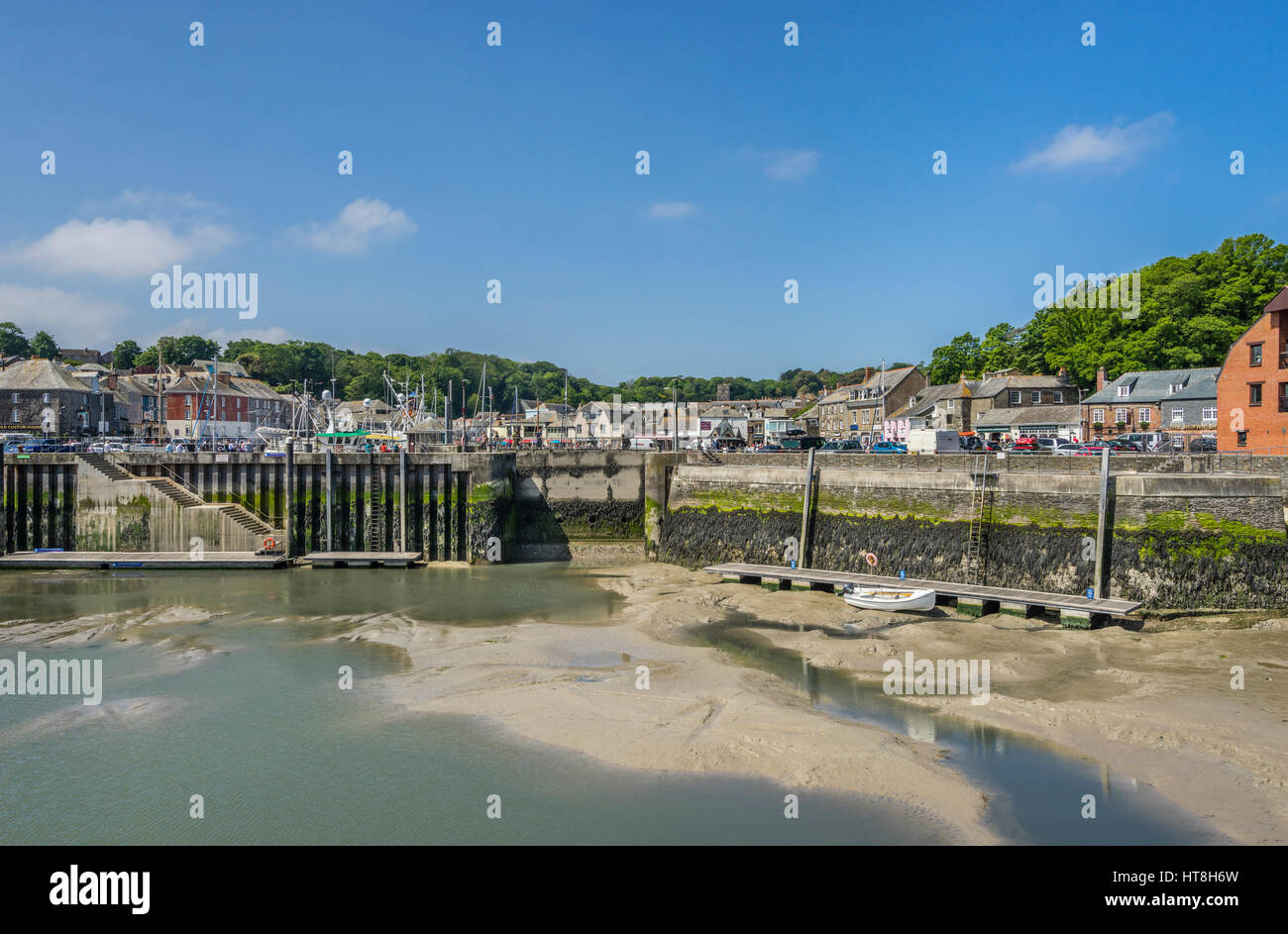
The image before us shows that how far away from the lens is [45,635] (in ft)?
81.7

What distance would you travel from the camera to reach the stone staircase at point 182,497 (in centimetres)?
3903

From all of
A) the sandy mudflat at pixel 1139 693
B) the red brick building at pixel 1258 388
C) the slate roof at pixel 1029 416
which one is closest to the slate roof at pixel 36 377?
the sandy mudflat at pixel 1139 693

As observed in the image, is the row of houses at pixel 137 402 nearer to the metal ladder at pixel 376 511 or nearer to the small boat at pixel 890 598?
the metal ladder at pixel 376 511

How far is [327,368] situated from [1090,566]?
488 feet

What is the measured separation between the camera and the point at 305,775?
15.5 m

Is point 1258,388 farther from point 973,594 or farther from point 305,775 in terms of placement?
point 305,775

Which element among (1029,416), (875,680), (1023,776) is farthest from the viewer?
(1029,416)

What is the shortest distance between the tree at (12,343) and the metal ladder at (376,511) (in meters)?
126

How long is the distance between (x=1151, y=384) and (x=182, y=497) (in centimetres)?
5989

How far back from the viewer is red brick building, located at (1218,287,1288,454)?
35.5 metres

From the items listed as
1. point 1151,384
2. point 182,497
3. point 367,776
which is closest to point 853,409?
point 1151,384
